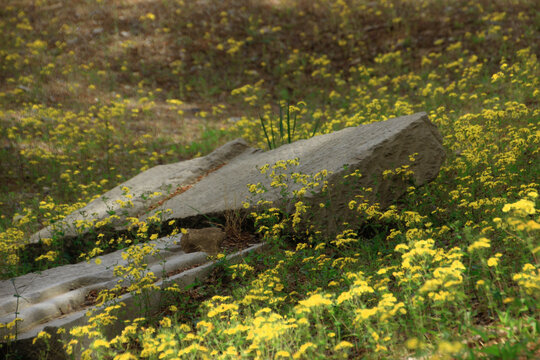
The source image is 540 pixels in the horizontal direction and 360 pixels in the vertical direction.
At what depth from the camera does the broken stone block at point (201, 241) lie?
547cm

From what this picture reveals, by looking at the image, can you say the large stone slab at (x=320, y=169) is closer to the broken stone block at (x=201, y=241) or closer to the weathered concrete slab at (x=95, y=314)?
the broken stone block at (x=201, y=241)

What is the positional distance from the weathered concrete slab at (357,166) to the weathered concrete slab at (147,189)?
2.10ft

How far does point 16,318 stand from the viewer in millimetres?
3746

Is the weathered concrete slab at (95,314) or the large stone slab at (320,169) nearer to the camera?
the weathered concrete slab at (95,314)

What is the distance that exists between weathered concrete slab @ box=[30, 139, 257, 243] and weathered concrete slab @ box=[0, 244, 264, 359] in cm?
205

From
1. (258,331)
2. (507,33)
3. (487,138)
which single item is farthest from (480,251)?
(507,33)

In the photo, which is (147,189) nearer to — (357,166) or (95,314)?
(95,314)

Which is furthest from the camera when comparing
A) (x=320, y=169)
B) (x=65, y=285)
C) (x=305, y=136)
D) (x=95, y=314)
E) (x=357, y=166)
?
(x=305, y=136)

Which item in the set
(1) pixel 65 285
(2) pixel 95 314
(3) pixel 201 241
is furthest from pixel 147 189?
(2) pixel 95 314

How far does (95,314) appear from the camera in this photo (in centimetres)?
404

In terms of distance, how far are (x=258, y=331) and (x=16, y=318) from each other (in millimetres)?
2232

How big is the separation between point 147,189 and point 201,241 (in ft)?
7.95

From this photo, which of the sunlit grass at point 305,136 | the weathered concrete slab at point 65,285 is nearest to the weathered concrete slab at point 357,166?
the sunlit grass at point 305,136

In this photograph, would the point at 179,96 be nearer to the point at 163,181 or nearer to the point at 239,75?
the point at 239,75
